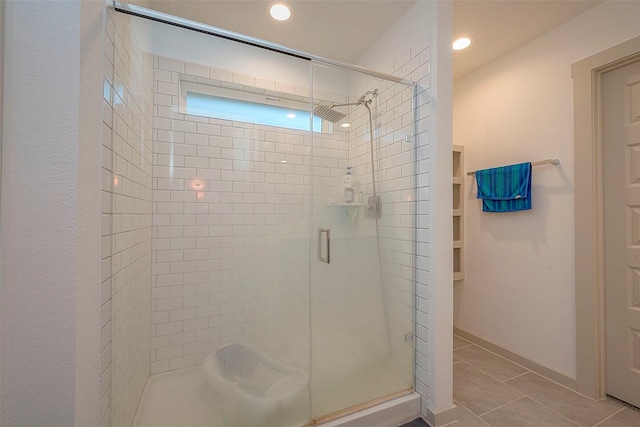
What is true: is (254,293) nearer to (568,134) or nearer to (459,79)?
(568,134)

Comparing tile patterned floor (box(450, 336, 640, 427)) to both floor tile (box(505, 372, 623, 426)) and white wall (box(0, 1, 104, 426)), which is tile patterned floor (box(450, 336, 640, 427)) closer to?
floor tile (box(505, 372, 623, 426))

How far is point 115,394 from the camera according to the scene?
3.52 ft

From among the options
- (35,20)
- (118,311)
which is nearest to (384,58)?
(35,20)

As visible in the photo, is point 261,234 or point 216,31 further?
point 261,234

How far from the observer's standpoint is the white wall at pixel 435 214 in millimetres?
1450

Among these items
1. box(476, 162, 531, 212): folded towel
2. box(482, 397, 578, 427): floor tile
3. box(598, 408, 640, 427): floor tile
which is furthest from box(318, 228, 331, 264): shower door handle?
box(598, 408, 640, 427): floor tile

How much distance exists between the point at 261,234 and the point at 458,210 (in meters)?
1.90

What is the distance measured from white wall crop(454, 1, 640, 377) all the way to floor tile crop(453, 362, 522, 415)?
1.42ft

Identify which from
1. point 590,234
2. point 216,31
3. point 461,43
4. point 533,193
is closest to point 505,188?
point 533,193

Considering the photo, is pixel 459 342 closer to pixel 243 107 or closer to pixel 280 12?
pixel 243 107

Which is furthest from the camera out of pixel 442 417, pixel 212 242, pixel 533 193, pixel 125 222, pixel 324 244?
pixel 533 193

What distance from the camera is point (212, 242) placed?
1.79 m

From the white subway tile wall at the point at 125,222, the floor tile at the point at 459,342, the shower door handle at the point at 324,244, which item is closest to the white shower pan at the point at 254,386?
the white subway tile wall at the point at 125,222

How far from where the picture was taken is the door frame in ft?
5.31
